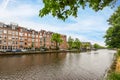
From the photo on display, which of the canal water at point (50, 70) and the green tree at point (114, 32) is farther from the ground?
the green tree at point (114, 32)

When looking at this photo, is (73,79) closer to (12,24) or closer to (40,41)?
(12,24)

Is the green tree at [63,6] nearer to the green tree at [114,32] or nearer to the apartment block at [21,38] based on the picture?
the green tree at [114,32]

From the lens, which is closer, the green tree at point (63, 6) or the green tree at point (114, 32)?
the green tree at point (63, 6)

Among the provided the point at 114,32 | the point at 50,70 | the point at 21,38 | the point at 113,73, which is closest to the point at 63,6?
the point at 113,73

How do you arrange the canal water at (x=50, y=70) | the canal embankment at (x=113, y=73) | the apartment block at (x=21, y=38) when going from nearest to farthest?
1. the canal embankment at (x=113, y=73)
2. the canal water at (x=50, y=70)
3. the apartment block at (x=21, y=38)

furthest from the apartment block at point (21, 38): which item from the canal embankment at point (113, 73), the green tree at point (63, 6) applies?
the green tree at point (63, 6)

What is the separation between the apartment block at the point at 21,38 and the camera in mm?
98463

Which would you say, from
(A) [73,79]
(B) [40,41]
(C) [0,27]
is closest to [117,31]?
(A) [73,79]

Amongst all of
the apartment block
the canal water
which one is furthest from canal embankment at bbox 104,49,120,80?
the apartment block

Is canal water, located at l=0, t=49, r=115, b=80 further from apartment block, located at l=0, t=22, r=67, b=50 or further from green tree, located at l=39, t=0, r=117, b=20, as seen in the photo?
apartment block, located at l=0, t=22, r=67, b=50

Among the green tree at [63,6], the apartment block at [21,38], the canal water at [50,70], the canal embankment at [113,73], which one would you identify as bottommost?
the canal water at [50,70]

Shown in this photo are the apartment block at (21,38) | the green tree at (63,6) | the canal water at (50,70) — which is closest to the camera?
the green tree at (63,6)

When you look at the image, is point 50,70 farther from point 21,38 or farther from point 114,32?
point 21,38

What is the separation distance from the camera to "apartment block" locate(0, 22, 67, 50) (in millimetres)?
98463
